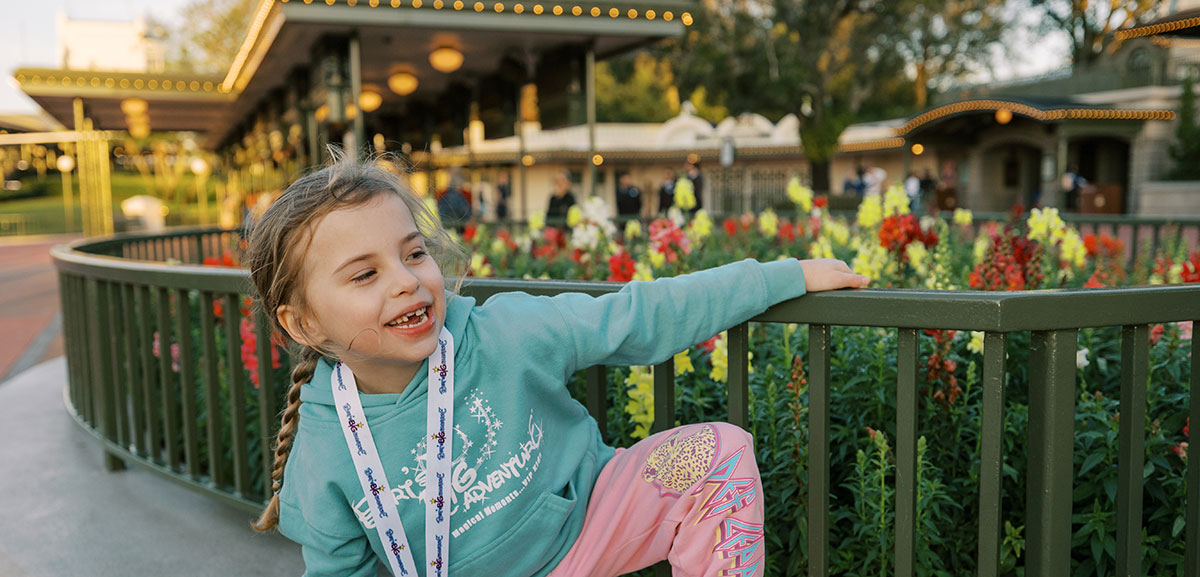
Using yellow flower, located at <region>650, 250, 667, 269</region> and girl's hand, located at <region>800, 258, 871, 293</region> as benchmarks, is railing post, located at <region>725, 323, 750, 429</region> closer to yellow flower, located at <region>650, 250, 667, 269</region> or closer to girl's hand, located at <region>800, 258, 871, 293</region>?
girl's hand, located at <region>800, 258, 871, 293</region>

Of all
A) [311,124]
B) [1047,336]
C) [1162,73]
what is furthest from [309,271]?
[1162,73]

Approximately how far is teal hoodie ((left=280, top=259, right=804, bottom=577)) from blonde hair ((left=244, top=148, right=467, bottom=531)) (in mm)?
78

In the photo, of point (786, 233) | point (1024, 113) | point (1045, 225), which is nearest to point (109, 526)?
point (1045, 225)

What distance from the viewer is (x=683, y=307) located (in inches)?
76.0

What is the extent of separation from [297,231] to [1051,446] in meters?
1.56

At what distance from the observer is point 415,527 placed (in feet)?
6.11

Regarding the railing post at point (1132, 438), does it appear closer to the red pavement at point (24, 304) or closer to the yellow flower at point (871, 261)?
the yellow flower at point (871, 261)

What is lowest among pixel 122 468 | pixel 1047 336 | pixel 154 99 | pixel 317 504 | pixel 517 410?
pixel 122 468

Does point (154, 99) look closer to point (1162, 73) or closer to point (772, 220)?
point (772, 220)

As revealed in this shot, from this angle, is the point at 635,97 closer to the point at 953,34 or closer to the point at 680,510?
the point at 953,34

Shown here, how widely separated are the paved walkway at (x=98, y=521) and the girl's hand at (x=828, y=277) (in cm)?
213

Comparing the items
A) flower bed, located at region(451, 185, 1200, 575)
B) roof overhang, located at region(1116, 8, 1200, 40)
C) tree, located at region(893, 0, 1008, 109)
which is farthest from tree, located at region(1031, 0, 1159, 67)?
flower bed, located at region(451, 185, 1200, 575)

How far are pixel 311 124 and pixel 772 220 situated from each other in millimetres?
7394

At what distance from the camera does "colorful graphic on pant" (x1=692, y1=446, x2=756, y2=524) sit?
6.09 feet
